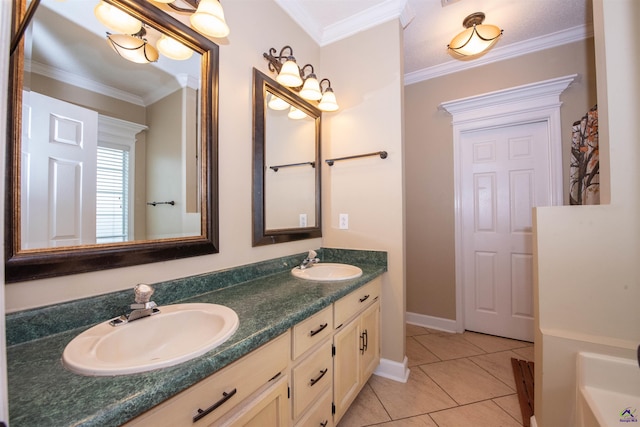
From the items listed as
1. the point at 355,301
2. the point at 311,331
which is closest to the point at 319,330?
the point at 311,331

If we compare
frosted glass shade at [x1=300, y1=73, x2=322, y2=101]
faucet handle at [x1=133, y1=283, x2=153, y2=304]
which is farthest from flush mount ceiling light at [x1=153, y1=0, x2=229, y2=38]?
faucet handle at [x1=133, y1=283, x2=153, y2=304]

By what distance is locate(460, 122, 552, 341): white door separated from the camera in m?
2.41

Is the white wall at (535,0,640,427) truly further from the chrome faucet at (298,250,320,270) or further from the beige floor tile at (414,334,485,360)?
the chrome faucet at (298,250,320,270)

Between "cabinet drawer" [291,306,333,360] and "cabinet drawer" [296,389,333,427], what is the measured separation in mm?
281

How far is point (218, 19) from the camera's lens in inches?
42.5

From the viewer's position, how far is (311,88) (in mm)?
1755

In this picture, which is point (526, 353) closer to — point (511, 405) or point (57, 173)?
point (511, 405)

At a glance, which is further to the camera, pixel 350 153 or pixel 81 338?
pixel 350 153

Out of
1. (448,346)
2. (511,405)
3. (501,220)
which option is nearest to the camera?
(511,405)

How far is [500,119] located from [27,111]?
314 cm

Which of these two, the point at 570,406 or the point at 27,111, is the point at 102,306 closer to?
the point at 27,111

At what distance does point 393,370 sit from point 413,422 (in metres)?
0.41

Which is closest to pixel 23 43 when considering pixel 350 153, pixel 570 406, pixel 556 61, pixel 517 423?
pixel 350 153

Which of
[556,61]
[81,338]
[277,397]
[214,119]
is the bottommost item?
[277,397]
